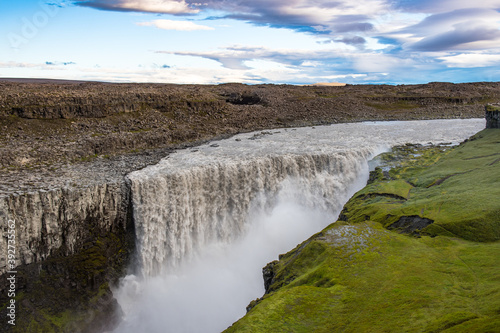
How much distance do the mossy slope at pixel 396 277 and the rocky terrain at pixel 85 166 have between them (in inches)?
600

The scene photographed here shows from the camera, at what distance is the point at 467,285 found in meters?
11.9

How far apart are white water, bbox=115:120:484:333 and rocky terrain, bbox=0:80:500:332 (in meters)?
1.91

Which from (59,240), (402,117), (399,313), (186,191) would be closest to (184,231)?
(186,191)

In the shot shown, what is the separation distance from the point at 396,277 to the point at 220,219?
2090 centimetres

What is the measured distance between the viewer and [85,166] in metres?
33.8

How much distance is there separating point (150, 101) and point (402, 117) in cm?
4952

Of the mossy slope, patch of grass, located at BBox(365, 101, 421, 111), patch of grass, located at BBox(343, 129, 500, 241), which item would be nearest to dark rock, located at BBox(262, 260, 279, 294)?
the mossy slope

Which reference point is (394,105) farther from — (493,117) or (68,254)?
(68,254)

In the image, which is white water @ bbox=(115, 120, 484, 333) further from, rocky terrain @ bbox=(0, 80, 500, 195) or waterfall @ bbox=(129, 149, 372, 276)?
rocky terrain @ bbox=(0, 80, 500, 195)

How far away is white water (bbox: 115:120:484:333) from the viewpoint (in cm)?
2673

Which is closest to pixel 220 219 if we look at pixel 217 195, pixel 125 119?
pixel 217 195

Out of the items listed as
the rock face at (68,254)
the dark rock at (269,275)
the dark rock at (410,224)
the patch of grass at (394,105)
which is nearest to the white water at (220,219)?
the rock face at (68,254)

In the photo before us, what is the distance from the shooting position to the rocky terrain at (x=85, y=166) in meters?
24.0

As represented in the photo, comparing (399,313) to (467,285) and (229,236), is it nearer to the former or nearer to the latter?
(467,285)
